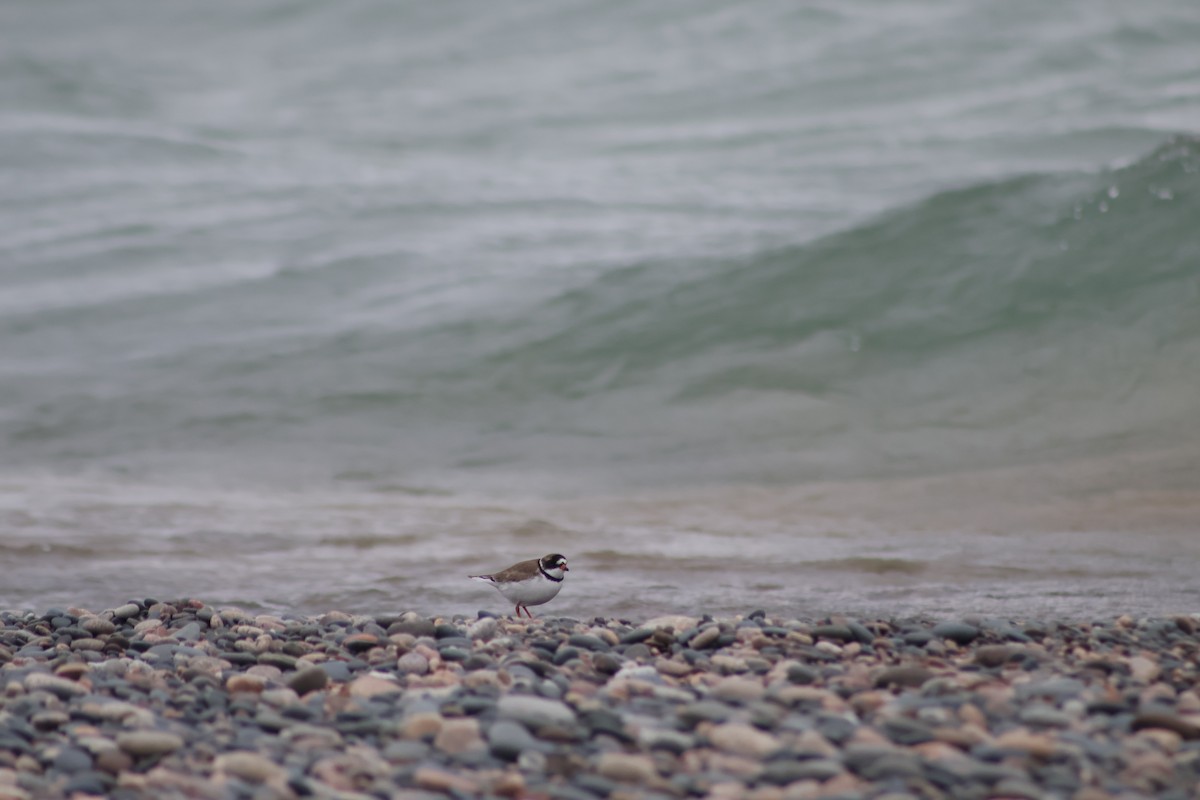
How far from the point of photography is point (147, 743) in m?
3.21

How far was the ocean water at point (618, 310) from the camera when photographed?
7.18 metres

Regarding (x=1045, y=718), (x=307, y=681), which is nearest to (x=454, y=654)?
(x=307, y=681)

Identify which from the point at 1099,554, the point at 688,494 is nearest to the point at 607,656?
the point at 1099,554

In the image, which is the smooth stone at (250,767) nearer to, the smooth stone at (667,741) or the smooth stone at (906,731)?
the smooth stone at (667,741)

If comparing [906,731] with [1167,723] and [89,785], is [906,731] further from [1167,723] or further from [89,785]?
[89,785]

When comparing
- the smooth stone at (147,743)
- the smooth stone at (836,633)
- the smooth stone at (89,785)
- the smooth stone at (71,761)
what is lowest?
the smooth stone at (89,785)

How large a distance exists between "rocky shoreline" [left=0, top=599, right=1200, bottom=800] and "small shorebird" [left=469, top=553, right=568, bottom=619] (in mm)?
417

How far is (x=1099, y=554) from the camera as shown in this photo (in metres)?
6.64

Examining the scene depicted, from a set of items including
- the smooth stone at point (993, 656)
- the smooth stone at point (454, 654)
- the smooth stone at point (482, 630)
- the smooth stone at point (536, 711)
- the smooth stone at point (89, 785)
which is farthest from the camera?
the smooth stone at point (482, 630)

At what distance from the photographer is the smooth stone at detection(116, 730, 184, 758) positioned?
3.20 m

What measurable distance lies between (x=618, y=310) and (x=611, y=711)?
10.4 meters

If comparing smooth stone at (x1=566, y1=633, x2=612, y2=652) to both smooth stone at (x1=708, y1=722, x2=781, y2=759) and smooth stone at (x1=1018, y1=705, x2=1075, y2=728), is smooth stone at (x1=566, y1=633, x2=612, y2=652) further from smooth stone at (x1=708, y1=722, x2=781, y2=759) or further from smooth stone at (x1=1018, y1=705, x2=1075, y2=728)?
smooth stone at (x1=1018, y1=705, x2=1075, y2=728)

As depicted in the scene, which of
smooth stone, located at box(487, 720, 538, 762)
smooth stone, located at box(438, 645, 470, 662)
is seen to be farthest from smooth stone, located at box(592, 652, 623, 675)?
smooth stone, located at box(487, 720, 538, 762)

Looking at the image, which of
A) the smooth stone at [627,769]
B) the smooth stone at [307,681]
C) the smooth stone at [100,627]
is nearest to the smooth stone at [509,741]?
the smooth stone at [627,769]
